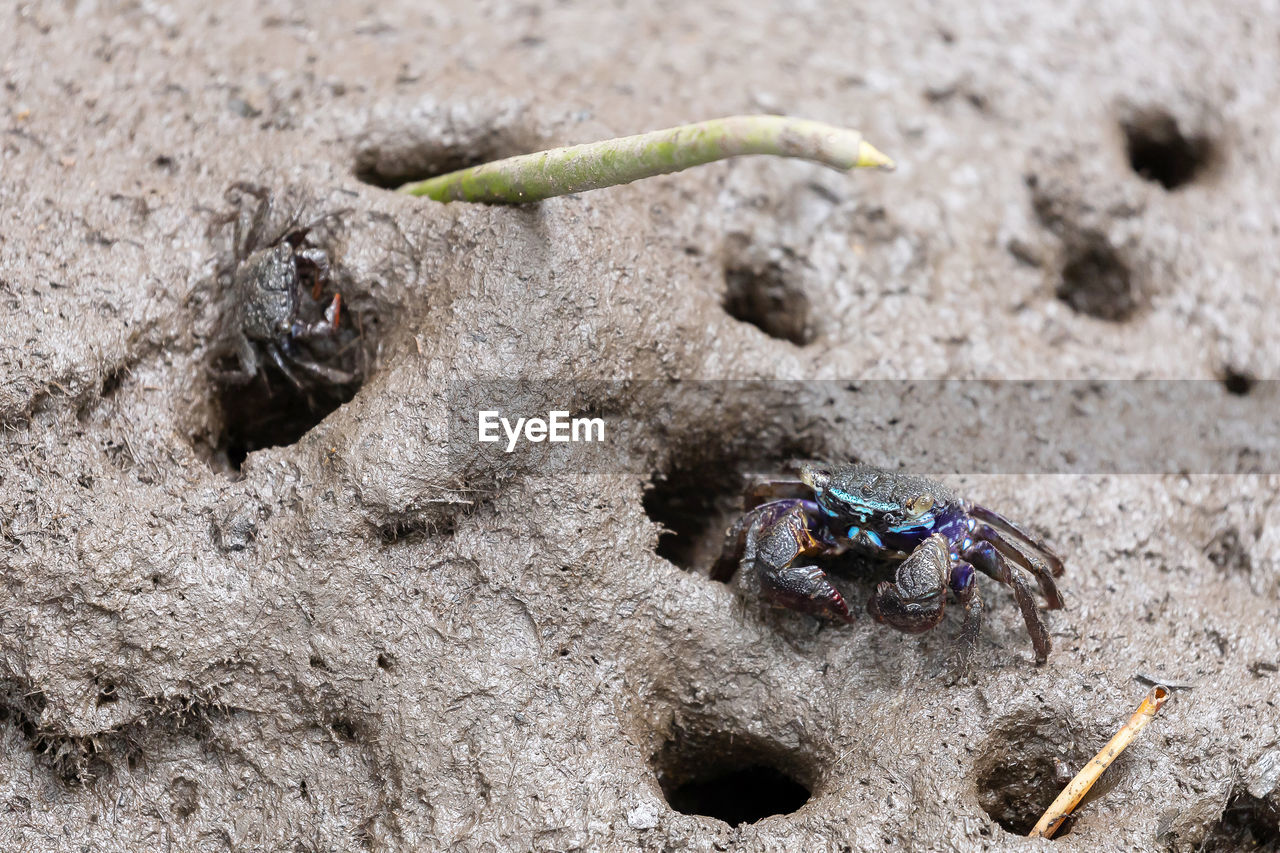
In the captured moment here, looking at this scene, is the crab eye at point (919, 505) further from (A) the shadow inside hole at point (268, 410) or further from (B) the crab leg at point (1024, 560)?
(A) the shadow inside hole at point (268, 410)

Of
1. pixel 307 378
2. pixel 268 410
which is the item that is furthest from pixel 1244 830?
pixel 268 410

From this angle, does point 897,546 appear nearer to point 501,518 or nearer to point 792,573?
point 792,573

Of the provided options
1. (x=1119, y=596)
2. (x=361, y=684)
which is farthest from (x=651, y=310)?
(x=1119, y=596)

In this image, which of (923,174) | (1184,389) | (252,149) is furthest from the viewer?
(923,174)

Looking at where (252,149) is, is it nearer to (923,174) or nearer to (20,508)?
(20,508)

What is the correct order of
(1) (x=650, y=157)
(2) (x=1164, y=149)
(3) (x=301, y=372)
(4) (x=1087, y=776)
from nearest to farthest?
(1) (x=650, y=157) < (4) (x=1087, y=776) < (3) (x=301, y=372) < (2) (x=1164, y=149)

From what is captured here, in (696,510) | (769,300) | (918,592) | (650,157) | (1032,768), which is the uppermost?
(650,157)

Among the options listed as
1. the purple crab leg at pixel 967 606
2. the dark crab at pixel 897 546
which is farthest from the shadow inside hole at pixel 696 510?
the purple crab leg at pixel 967 606

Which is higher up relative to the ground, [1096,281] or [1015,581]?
[1096,281]
